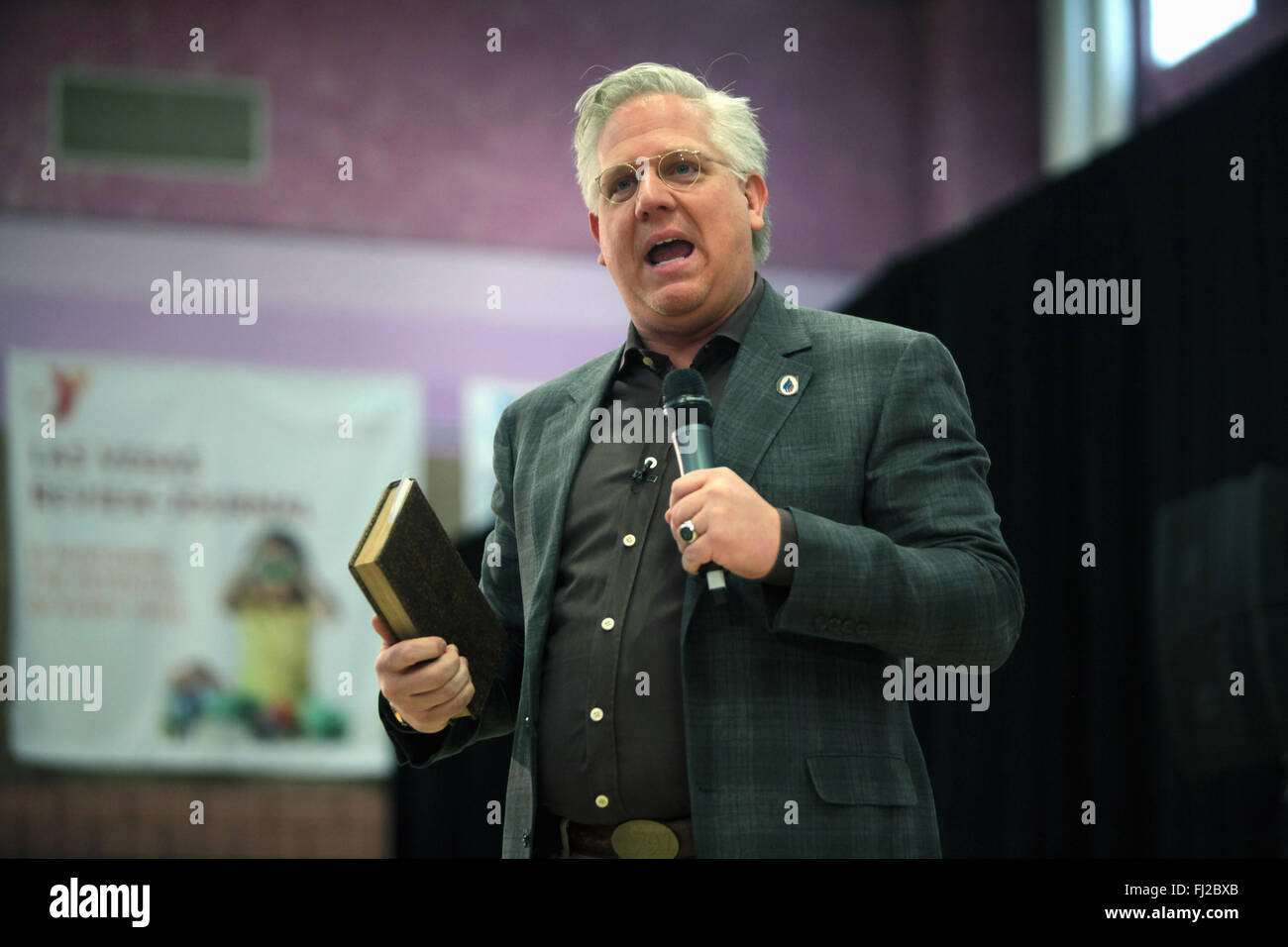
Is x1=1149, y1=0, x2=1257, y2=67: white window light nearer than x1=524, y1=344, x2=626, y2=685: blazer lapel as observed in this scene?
No

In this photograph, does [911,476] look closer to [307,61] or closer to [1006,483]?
[1006,483]

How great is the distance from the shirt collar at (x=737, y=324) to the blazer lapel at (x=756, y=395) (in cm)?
2

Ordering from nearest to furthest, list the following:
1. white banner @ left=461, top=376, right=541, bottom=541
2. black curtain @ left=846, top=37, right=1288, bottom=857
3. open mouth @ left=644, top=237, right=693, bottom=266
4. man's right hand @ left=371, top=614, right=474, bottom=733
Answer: man's right hand @ left=371, top=614, right=474, bottom=733, open mouth @ left=644, top=237, right=693, bottom=266, black curtain @ left=846, top=37, right=1288, bottom=857, white banner @ left=461, top=376, right=541, bottom=541

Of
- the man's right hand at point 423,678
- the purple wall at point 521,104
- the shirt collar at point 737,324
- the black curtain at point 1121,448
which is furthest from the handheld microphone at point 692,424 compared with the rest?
the purple wall at point 521,104

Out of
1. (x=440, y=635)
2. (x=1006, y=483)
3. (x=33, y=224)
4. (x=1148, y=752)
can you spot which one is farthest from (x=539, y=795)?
(x=33, y=224)

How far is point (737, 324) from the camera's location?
71.3 inches

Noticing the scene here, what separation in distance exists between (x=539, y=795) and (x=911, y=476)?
0.57 m

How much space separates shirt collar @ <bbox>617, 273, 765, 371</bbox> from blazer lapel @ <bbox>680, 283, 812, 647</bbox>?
2 centimetres

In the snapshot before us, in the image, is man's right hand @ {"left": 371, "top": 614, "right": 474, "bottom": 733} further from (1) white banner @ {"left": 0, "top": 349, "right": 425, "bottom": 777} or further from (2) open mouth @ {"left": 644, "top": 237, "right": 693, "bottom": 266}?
(1) white banner @ {"left": 0, "top": 349, "right": 425, "bottom": 777}

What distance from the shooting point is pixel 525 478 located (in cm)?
187

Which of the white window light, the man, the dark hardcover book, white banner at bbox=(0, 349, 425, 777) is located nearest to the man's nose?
the man

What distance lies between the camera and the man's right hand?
1.58 m

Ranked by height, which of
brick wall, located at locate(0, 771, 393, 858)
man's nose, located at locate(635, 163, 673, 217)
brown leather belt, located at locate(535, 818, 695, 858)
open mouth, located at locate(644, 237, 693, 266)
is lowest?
brick wall, located at locate(0, 771, 393, 858)

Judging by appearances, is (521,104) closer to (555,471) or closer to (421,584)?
(555,471)
